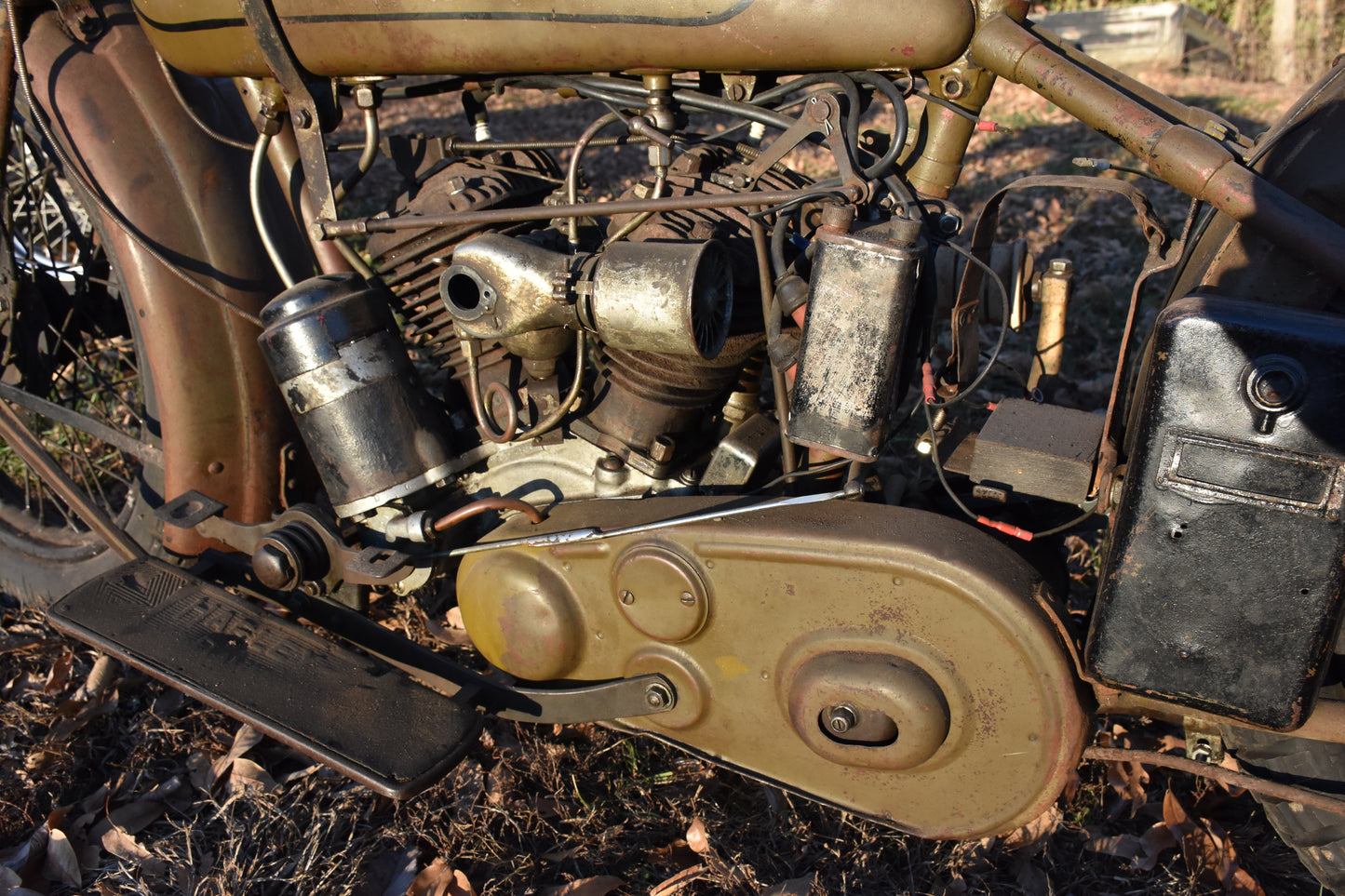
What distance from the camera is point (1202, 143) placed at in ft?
5.04

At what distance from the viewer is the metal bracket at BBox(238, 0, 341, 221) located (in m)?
1.87

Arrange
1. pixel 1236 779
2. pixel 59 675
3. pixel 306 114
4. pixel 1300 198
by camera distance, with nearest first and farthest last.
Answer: pixel 1300 198
pixel 1236 779
pixel 306 114
pixel 59 675

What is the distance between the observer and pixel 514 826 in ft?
7.06

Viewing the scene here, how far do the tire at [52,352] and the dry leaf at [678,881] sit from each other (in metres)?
1.61

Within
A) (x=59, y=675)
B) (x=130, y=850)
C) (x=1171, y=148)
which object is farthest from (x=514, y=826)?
(x=1171, y=148)

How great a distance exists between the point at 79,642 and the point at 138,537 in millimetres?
493

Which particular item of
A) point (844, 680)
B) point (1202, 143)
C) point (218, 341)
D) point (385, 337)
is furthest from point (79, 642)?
point (1202, 143)

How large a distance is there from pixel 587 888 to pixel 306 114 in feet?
5.81

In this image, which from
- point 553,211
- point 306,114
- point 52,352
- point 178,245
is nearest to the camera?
point 553,211

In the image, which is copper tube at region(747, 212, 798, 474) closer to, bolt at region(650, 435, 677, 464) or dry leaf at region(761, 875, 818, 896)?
bolt at region(650, 435, 677, 464)

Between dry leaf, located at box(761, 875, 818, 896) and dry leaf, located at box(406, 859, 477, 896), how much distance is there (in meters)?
0.66

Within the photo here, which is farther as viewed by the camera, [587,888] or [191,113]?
[191,113]

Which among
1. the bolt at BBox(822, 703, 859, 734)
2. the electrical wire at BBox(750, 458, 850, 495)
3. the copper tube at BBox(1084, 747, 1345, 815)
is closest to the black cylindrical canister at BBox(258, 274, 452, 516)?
the electrical wire at BBox(750, 458, 850, 495)

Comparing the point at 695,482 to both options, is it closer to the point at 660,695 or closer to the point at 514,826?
the point at 660,695
